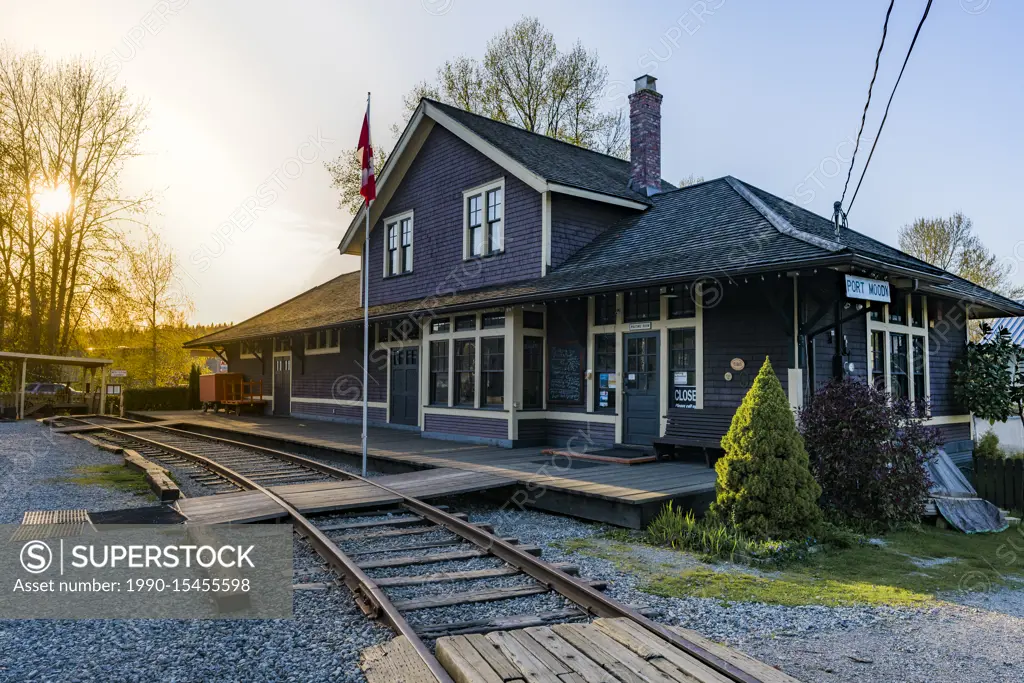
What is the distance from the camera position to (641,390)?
11.4m

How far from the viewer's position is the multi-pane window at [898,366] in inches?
448

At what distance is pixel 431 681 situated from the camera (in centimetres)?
341

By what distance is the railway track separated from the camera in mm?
4215

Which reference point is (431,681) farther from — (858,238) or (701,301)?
(858,238)

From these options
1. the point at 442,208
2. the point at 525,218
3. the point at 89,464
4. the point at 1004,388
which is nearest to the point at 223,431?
the point at 89,464

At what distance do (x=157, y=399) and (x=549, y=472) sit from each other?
2627cm

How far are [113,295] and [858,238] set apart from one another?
1137 inches

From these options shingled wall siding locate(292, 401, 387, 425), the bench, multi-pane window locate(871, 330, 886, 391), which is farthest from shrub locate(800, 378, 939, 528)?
shingled wall siding locate(292, 401, 387, 425)

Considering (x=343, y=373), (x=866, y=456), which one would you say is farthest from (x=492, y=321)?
(x=343, y=373)

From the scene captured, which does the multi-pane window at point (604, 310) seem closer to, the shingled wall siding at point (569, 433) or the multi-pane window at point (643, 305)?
the multi-pane window at point (643, 305)

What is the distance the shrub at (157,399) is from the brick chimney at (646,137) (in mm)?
23629

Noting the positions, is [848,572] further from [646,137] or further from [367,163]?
[646,137]

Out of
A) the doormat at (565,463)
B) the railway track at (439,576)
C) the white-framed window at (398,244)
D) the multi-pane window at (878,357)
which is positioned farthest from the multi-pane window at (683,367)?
the white-framed window at (398,244)

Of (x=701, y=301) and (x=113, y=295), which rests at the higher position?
(x=113, y=295)
